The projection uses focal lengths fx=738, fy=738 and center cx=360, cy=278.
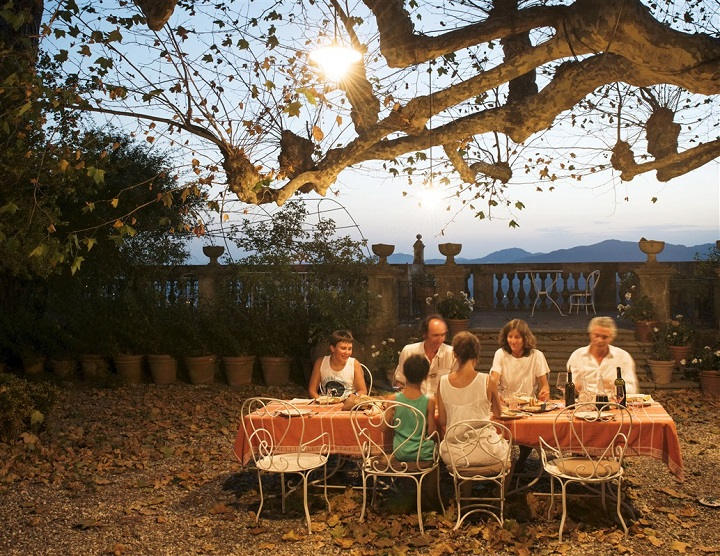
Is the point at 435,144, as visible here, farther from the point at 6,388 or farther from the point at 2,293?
the point at 2,293

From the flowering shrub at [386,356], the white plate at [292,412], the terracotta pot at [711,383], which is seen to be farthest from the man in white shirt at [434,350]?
the terracotta pot at [711,383]

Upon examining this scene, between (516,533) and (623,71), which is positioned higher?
(623,71)

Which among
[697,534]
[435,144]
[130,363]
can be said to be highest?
[435,144]

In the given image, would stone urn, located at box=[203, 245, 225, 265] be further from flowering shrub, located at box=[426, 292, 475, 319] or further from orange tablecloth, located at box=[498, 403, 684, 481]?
orange tablecloth, located at box=[498, 403, 684, 481]

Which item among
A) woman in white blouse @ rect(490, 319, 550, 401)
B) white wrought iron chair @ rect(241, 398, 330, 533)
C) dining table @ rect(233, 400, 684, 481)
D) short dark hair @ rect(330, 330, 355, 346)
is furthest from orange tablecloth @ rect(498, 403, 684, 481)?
short dark hair @ rect(330, 330, 355, 346)

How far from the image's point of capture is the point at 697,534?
203 inches

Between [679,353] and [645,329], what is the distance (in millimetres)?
878

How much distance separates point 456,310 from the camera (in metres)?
12.4

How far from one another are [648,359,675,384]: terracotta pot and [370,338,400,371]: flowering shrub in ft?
12.8

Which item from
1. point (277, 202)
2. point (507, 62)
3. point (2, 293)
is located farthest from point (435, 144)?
point (2, 293)

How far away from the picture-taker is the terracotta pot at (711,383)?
10375 mm

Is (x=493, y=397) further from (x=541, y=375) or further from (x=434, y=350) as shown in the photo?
(x=434, y=350)

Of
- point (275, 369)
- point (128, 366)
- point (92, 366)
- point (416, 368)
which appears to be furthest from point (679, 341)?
point (92, 366)

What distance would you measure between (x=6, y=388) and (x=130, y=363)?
4.11 m
